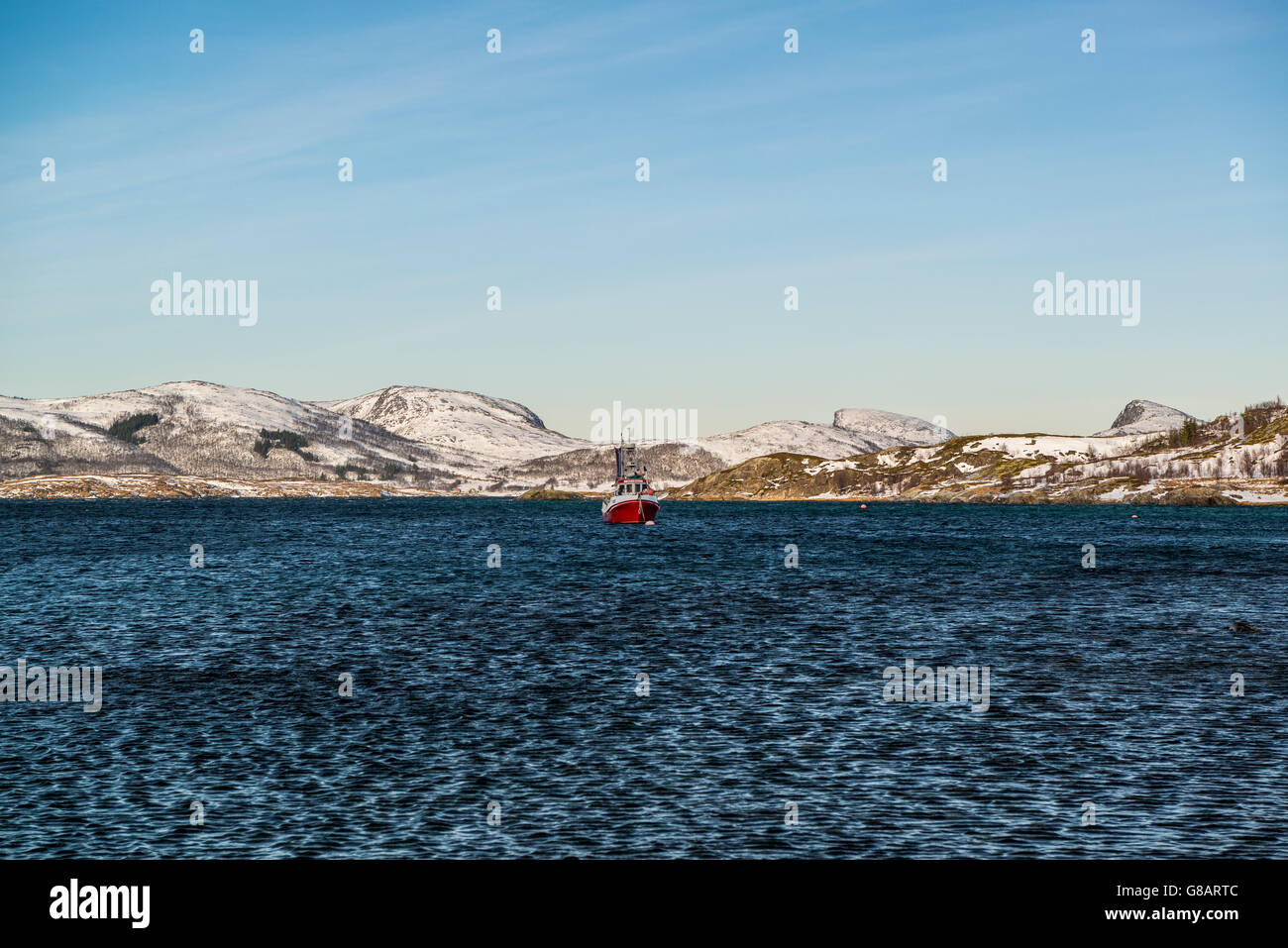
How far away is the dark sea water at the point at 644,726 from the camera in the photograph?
2380 cm

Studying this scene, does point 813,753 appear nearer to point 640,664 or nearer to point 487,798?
point 487,798

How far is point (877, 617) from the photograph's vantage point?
66.9 metres

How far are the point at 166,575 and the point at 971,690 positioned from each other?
3029 inches

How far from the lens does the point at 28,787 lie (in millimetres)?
27234

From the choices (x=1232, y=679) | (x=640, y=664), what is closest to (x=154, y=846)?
(x=640, y=664)

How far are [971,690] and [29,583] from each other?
77784mm

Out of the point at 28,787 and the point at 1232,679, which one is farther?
the point at 1232,679

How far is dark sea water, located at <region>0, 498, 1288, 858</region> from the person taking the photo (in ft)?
78.1

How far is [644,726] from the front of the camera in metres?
34.8

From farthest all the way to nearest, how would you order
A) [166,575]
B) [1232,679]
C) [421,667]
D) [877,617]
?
1. [166,575]
2. [877,617]
3. [421,667]
4. [1232,679]
